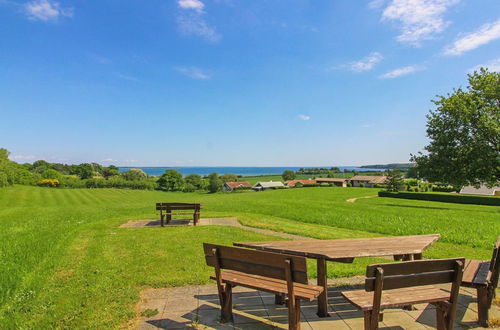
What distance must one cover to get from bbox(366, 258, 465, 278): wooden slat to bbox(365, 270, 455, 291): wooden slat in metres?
0.04

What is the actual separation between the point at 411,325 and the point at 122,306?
12.6ft

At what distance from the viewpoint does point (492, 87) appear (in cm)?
2306

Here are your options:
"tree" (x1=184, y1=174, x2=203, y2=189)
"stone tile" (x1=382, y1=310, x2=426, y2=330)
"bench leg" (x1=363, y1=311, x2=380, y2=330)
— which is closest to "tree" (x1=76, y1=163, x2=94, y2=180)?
"tree" (x1=184, y1=174, x2=203, y2=189)

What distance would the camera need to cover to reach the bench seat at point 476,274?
11.1 feet

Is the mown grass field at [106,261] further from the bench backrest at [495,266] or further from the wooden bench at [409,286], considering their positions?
the wooden bench at [409,286]

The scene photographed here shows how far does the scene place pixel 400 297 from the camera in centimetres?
299

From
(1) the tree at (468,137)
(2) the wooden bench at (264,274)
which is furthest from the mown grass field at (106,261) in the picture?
(1) the tree at (468,137)

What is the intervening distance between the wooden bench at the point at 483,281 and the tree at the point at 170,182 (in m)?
85.6

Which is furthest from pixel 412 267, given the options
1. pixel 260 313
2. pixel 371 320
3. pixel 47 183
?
pixel 47 183

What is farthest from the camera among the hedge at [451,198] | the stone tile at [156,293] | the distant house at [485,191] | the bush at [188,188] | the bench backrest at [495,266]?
the bush at [188,188]

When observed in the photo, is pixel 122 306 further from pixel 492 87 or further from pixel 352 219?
pixel 492 87

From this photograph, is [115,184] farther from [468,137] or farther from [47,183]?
[468,137]

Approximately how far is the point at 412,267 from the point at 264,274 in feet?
4.96

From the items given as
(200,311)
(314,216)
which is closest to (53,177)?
(314,216)
